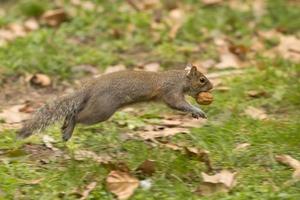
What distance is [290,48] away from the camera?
6453 millimetres

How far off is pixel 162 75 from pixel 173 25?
2340 millimetres

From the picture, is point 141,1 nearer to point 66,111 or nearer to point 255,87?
point 255,87

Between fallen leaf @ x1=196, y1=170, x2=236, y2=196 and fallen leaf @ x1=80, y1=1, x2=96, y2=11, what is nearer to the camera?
fallen leaf @ x1=196, y1=170, x2=236, y2=196

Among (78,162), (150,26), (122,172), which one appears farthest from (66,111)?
(150,26)

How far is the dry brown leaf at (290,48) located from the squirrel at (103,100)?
168cm

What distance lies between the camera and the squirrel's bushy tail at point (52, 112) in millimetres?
4312

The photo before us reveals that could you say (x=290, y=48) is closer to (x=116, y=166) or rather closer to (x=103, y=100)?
(x=103, y=100)

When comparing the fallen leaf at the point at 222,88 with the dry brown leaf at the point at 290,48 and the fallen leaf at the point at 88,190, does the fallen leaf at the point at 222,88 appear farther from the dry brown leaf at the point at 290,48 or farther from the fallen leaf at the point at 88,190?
the fallen leaf at the point at 88,190

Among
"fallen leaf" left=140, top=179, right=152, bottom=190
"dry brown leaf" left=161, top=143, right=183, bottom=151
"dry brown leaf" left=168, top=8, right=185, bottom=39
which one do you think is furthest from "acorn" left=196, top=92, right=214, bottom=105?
"dry brown leaf" left=168, top=8, right=185, bottom=39

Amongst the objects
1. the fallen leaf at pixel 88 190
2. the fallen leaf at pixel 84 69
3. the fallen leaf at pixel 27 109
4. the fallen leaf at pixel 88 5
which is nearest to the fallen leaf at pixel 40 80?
the fallen leaf at pixel 84 69

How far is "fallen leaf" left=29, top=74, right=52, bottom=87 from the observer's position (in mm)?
5945

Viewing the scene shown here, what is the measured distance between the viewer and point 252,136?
4.64m

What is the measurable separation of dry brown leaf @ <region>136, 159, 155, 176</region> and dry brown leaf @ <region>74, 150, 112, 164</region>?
0.29 meters

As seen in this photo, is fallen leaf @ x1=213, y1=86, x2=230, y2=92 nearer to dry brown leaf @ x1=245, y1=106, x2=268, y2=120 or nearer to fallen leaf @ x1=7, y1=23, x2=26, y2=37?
dry brown leaf @ x1=245, y1=106, x2=268, y2=120
